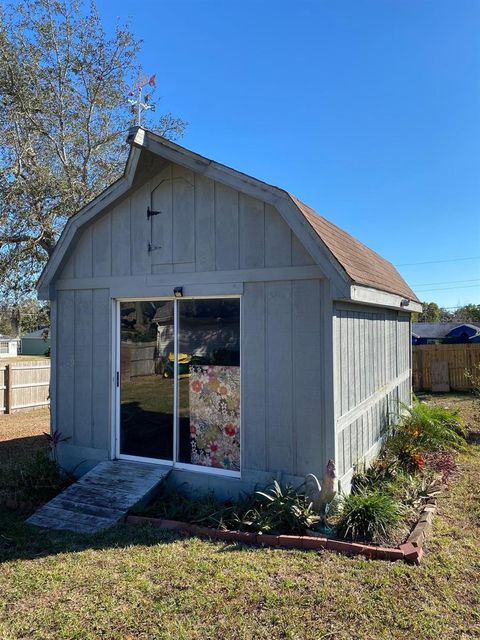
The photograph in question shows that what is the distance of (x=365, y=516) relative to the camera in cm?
423

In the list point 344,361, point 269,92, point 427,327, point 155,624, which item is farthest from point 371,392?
point 427,327

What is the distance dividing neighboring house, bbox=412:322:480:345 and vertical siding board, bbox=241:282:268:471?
21.9m

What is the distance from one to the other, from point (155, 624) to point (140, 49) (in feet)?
41.5

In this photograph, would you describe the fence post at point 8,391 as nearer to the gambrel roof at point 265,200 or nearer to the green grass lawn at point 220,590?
the gambrel roof at point 265,200

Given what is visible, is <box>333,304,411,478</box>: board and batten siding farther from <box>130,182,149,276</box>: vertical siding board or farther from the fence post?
the fence post

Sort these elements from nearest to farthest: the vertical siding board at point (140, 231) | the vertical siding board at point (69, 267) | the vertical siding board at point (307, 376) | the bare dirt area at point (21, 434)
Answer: the vertical siding board at point (307, 376), the vertical siding board at point (140, 231), the vertical siding board at point (69, 267), the bare dirt area at point (21, 434)

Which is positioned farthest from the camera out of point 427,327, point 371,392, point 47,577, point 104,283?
point 427,327

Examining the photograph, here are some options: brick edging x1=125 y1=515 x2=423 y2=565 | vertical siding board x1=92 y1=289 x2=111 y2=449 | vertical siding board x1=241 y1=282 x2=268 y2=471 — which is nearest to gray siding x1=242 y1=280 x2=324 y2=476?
vertical siding board x1=241 y1=282 x2=268 y2=471

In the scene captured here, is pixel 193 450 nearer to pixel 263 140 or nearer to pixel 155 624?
pixel 155 624

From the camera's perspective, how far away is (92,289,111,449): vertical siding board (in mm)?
5898

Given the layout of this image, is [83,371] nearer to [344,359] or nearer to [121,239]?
[121,239]

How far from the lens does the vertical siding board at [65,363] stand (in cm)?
619

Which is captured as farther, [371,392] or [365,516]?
[371,392]

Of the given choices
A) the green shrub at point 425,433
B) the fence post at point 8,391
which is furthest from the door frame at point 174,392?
the fence post at point 8,391
